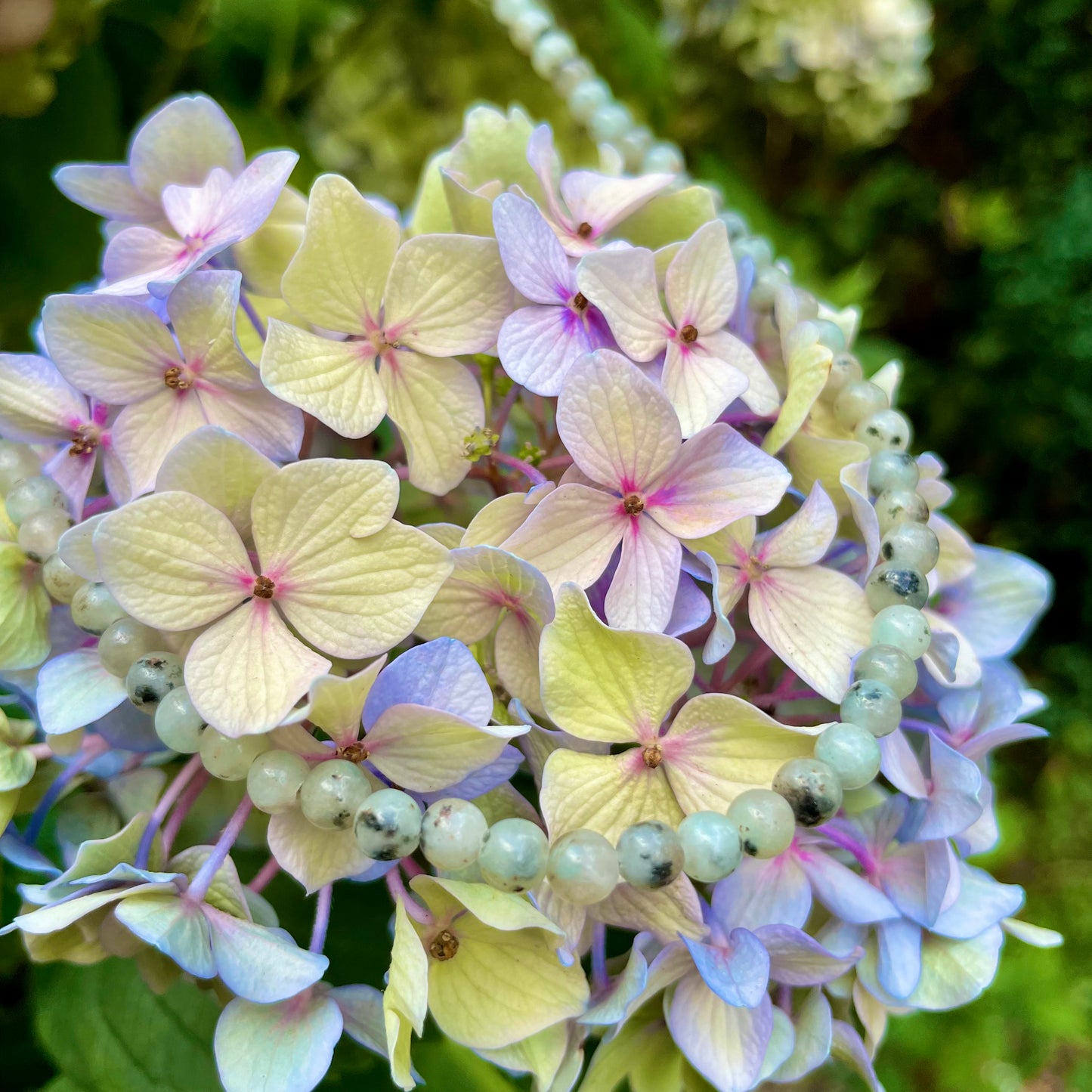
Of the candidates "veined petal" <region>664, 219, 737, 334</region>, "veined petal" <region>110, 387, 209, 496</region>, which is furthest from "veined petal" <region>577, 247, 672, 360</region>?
"veined petal" <region>110, 387, 209, 496</region>

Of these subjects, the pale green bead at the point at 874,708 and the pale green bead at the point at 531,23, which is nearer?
the pale green bead at the point at 874,708

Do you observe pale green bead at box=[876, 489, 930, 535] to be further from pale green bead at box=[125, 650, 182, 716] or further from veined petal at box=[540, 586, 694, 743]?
pale green bead at box=[125, 650, 182, 716]

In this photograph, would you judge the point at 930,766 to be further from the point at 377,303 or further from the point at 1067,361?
the point at 1067,361

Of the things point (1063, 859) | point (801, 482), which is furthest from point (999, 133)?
point (801, 482)

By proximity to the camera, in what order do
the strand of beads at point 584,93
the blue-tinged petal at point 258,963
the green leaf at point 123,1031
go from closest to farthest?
the blue-tinged petal at point 258,963
the green leaf at point 123,1031
the strand of beads at point 584,93

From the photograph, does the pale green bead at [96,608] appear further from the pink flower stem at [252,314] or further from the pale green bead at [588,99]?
the pale green bead at [588,99]

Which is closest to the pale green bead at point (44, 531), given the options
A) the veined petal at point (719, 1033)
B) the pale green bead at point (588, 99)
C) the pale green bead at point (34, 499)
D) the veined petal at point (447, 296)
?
the pale green bead at point (34, 499)
